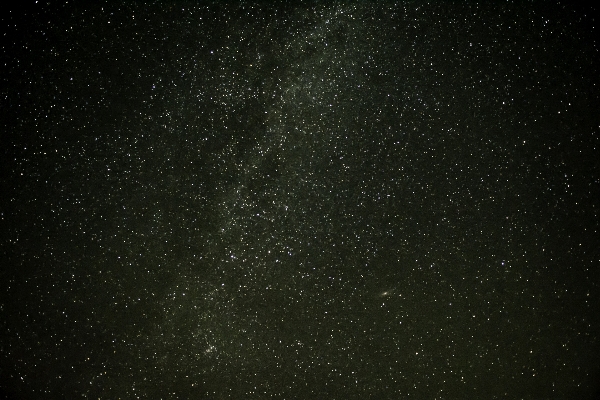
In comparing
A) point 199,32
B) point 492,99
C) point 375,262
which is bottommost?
point 375,262

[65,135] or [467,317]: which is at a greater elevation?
[65,135]

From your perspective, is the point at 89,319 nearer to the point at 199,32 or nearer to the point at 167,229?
the point at 167,229

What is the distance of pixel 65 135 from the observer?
38 cm

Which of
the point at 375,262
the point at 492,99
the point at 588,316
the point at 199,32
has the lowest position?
the point at 588,316

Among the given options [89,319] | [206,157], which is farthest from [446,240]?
[89,319]

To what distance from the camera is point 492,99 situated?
0.38m

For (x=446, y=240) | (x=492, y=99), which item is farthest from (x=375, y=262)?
(x=492, y=99)

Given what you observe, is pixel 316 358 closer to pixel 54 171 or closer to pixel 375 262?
pixel 375 262

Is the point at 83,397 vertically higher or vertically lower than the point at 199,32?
lower

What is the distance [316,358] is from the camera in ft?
1.34

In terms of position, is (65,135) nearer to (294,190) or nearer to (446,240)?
(294,190)

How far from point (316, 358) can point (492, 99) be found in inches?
11.1

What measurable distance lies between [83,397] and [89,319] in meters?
0.08

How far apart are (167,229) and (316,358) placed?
18cm
